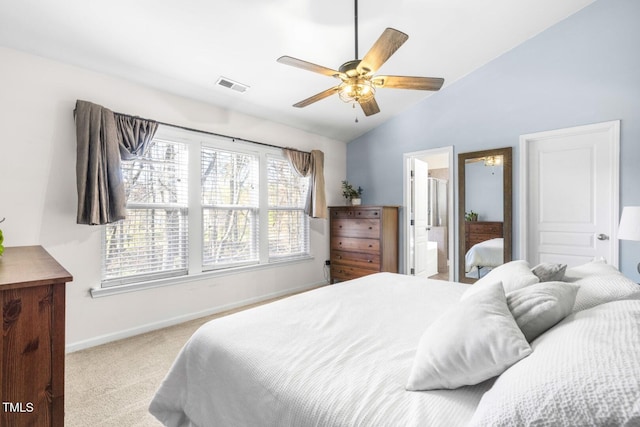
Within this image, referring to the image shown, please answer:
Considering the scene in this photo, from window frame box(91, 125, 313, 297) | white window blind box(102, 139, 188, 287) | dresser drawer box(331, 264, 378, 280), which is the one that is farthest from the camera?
dresser drawer box(331, 264, 378, 280)

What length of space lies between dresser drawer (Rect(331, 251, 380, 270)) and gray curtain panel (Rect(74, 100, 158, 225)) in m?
2.96

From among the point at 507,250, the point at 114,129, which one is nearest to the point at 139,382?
the point at 114,129

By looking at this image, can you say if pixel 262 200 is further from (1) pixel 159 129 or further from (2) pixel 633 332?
(2) pixel 633 332

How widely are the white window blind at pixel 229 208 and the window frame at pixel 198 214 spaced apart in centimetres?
5

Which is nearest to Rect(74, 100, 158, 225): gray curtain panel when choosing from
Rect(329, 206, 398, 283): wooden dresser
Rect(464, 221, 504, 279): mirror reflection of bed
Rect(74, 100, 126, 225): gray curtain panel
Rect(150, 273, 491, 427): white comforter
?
Rect(74, 100, 126, 225): gray curtain panel

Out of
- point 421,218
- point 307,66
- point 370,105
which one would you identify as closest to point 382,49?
point 307,66

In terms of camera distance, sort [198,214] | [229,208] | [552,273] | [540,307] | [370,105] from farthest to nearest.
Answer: [229,208], [198,214], [370,105], [552,273], [540,307]

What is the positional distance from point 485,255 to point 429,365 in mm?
3328

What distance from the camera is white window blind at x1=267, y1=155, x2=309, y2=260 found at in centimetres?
422

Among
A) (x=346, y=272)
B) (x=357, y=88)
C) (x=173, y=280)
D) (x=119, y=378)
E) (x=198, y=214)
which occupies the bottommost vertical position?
(x=119, y=378)

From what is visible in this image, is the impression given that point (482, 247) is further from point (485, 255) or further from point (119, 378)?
point (119, 378)

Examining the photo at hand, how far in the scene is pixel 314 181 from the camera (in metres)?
4.50

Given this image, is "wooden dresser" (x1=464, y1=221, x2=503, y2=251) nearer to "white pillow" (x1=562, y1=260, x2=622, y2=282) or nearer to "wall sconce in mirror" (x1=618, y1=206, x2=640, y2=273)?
"wall sconce in mirror" (x1=618, y1=206, x2=640, y2=273)

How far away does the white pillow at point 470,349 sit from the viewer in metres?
0.87
